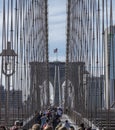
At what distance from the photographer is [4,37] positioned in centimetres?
1620

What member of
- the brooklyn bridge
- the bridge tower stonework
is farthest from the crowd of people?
the bridge tower stonework

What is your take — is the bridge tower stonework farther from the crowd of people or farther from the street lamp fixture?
the street lamp fixture

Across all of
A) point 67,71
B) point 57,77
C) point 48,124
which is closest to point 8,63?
point 48,124

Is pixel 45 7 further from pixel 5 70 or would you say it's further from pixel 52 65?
pixel 52 65

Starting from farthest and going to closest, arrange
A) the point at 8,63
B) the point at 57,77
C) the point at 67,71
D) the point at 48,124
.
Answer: the point at 57,77 → the point at 67,71 → the point at 8,63 → the point at 48,124

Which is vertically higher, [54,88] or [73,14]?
Result: [73,14]

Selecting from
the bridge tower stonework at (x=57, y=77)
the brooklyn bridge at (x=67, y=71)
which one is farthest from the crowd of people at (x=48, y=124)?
the bridge tower stonework at (x=57, y=77)

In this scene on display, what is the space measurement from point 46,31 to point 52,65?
41959mm

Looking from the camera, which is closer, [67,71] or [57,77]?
[67,71]

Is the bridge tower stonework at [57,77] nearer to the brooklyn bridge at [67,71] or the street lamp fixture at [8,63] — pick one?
the brooklyn bridge at [67,71]

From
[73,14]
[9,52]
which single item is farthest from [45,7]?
[9,52]

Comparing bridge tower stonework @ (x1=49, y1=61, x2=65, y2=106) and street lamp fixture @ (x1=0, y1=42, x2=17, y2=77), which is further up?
street lamp fixture @ (x1=0, y1=42, x2=17, y2=77)

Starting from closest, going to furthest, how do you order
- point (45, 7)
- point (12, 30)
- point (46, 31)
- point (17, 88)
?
point (12, 30) < point (17, 88) < point (45, 7) < point (46, 31)

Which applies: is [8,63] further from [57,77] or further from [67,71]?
[57,77]
